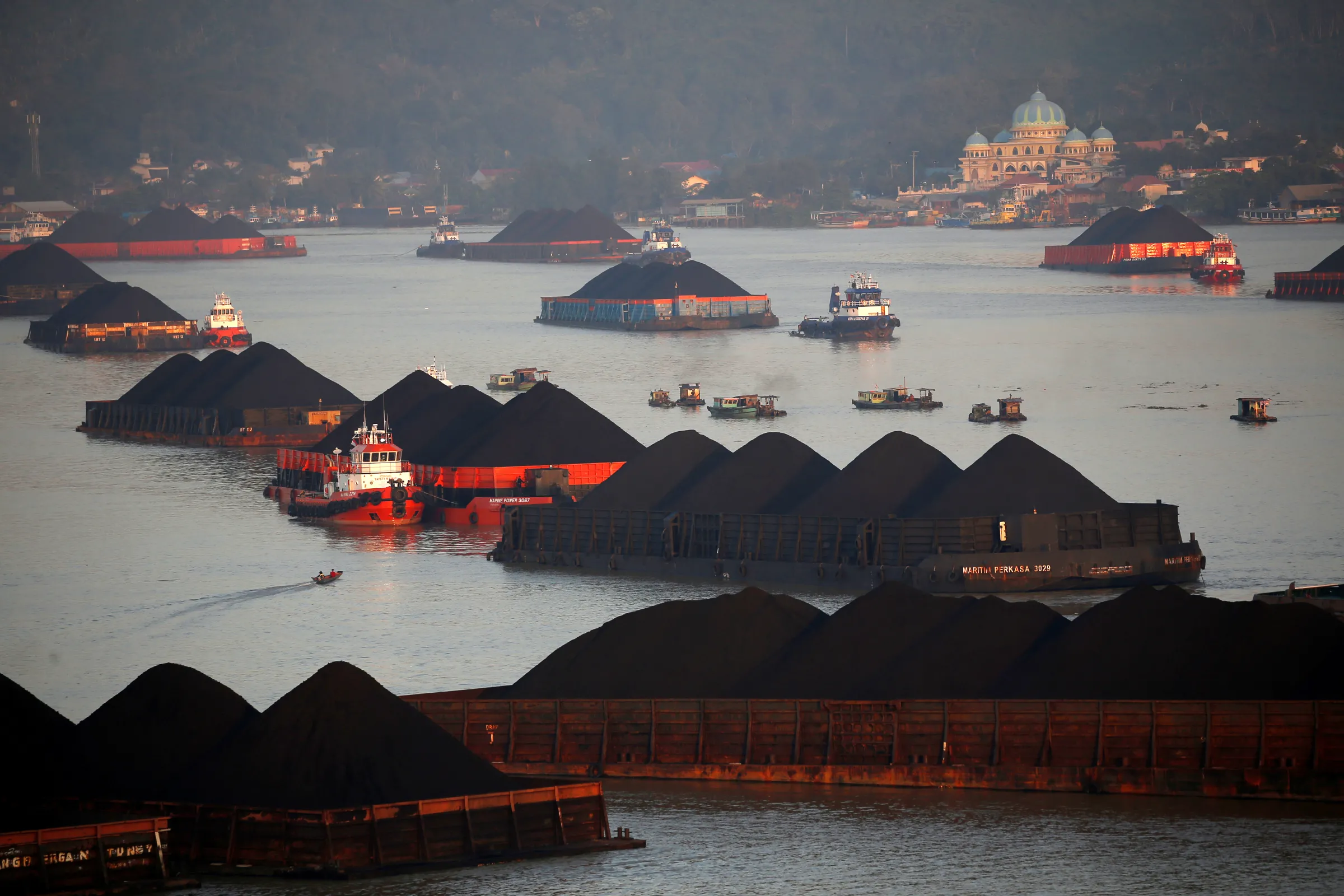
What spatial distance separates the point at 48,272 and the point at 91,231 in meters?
51.5

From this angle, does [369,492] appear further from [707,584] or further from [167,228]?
[167,228]

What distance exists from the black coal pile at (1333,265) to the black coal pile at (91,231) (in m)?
93.6

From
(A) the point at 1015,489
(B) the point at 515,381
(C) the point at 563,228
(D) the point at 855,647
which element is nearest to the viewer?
(D) the point at 855,647

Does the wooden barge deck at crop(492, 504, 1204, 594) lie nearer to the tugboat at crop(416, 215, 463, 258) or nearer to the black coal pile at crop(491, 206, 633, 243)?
→ the black coal pile at crop(491, 206, 633, 243)

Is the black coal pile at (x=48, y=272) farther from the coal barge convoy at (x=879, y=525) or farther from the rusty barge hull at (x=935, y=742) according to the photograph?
the rusty barge hull at (x=935, y=742)

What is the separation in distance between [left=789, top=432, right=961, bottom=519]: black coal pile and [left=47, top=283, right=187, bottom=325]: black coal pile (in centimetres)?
6374

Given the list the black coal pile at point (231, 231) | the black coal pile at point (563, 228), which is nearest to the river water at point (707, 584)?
the black coal pile at point (563, 228)

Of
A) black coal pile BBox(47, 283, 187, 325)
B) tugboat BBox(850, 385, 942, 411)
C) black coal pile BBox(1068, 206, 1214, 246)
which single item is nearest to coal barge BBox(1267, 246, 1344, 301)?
black coal pile BBox(1068, 206, 1214, 246)

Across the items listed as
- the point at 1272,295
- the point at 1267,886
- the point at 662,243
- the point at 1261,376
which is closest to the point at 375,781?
the point at 1267,886

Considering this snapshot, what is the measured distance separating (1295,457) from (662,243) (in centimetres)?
8379

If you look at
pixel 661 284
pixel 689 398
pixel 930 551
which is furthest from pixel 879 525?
pixel 661 284

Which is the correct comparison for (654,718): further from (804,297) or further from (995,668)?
(804,297)

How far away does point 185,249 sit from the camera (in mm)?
180375

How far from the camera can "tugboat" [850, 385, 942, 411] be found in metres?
69.6
